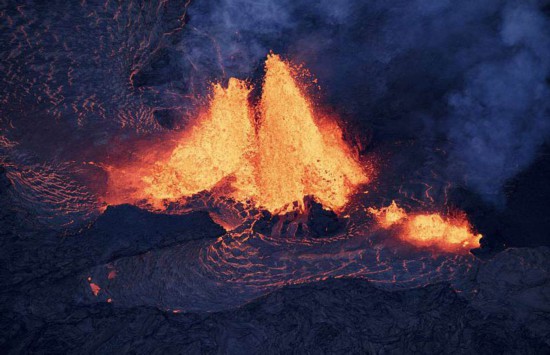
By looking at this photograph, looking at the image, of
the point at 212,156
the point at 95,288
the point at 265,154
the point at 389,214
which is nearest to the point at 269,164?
the point at 265,154

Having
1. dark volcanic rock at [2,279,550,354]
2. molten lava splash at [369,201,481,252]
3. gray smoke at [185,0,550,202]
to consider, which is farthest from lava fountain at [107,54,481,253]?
dark volcanic rock at [2,279,550,354]

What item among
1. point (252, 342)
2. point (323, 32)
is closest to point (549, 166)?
point (323, 32)

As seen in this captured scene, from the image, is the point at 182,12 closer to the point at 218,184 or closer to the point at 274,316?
the point at 218,184

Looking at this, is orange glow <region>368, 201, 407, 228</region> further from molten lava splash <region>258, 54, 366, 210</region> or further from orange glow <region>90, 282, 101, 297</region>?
orange glow <region>90, 282, 101, 297</region>

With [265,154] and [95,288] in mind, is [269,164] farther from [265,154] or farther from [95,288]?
[95,288]

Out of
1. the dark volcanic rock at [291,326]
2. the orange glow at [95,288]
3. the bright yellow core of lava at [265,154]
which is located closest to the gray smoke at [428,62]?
the bright yellow core of lava at [265,154]

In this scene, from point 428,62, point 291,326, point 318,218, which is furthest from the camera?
point 291,326
